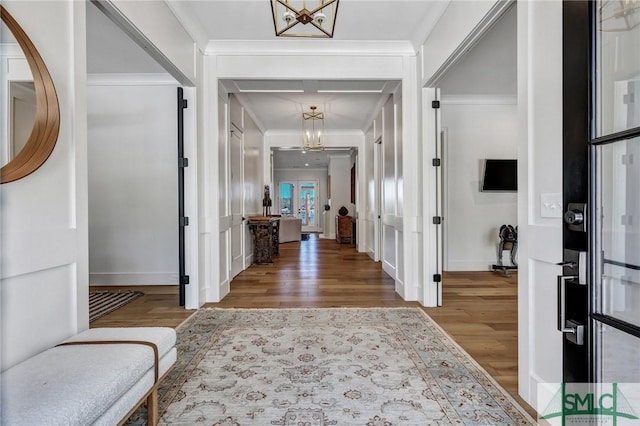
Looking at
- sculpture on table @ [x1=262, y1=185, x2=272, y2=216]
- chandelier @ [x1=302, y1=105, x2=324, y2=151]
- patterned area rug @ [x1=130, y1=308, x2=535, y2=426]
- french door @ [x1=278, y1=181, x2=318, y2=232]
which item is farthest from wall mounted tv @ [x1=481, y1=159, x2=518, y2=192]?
french door @ [x1=278, y1=181, x2=318, y2=232]

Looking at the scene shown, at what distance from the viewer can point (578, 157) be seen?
1.08 metres

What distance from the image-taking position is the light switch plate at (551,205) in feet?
5.04

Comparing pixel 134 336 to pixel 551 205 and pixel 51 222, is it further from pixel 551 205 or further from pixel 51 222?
pixel 551 205

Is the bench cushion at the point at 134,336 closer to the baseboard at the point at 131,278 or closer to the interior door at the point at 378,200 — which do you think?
the baseboard at the point at 131,278

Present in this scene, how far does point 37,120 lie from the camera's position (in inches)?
57.4

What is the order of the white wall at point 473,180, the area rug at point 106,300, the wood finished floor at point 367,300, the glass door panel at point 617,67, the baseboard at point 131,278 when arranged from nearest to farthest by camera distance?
the glass door panel at point 617,67 → the wood finished floor at point 367,300 → the area rug at point 106,300 → the baseboard at point 131,278 → the white wall at point 473,180

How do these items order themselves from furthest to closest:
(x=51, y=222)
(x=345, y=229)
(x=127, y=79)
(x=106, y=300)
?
(x=345, y=229)
(x=127, y=79)
(x=106, y=300)
(x=51, y=222)

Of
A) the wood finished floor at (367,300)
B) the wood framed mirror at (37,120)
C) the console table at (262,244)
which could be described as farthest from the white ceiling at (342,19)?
the console table at (262,244)

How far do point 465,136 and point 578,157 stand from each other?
4651 millimetres

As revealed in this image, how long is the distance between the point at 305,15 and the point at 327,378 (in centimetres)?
228

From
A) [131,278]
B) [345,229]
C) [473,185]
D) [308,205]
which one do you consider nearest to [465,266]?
[473,185]

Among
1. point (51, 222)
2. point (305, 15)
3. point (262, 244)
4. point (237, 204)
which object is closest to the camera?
point (51, 222)

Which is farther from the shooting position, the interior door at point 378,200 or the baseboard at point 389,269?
the interior door at point 378,200

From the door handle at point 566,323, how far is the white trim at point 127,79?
4.60 metres
